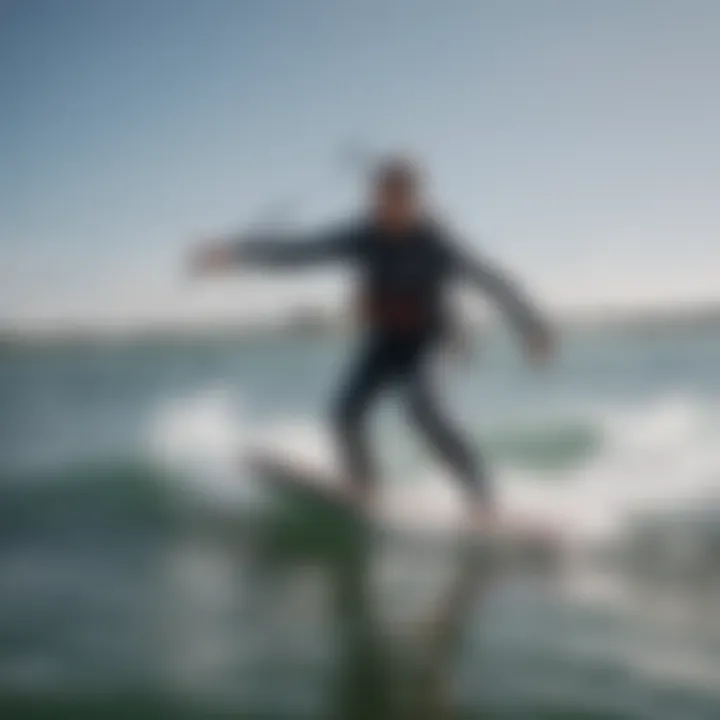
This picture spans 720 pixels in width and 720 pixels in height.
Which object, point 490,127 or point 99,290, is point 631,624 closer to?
point 490,127

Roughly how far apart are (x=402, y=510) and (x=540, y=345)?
309mm

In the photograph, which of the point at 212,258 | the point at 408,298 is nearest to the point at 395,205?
the point at 408,298

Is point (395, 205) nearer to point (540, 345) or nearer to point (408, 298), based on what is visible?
point (408, 298)

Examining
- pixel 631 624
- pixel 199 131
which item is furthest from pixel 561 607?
pixel 199 131

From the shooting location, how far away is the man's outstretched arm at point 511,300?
1617mm

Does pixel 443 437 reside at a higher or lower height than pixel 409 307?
lower

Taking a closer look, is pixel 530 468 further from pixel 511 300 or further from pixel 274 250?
pixel 274 250

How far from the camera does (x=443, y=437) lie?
5.31ft

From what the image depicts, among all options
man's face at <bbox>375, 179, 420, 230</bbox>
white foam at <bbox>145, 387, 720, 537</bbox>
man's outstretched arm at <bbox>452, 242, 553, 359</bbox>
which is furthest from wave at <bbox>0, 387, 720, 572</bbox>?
man's face at <bbox>375, 179, 420, 230</bbox>

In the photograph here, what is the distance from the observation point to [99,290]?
5.61ft

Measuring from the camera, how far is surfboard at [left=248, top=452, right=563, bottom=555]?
162cm

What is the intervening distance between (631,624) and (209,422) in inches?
26.3

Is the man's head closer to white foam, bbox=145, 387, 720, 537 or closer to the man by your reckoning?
the man

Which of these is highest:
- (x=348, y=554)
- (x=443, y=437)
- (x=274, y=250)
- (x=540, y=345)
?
(x=274, y=250)
